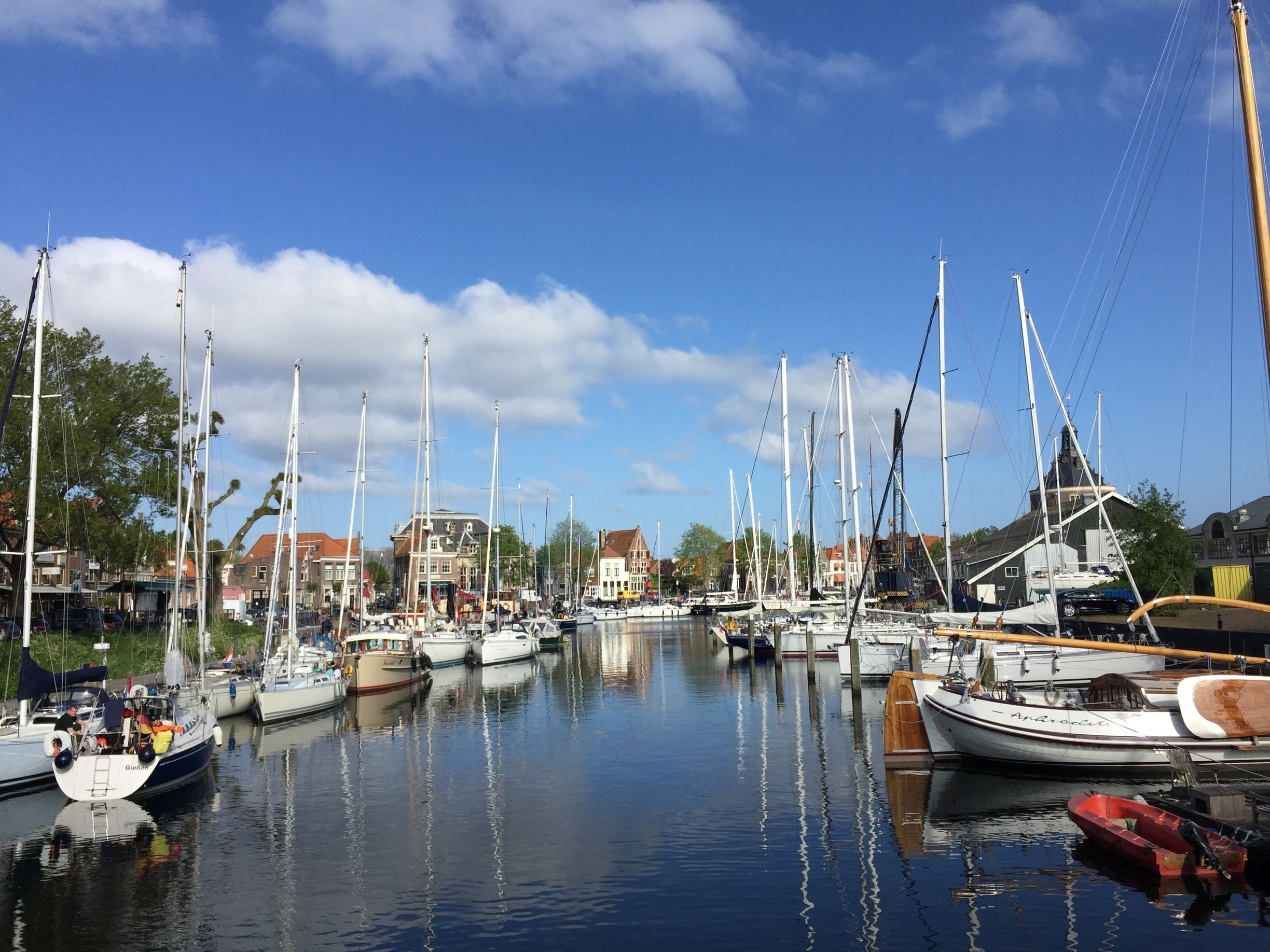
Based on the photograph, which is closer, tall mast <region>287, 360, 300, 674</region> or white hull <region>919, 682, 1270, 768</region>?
white hull <region>919, 682, 1270, 768</region>

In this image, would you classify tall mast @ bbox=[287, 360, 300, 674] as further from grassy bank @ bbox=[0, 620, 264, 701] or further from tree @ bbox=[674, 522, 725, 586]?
tree @ bbox=[674, 522, 725, 586]

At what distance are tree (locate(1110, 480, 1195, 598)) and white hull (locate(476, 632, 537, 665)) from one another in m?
38.8

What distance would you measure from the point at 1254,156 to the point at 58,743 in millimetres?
30735

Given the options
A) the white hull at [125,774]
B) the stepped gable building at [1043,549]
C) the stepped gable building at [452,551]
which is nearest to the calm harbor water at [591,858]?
Answer: the white hull at [125,774]

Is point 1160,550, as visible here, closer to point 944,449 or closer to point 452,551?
point 944,449

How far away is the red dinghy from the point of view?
17.5 meters

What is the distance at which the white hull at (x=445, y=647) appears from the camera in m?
60.8

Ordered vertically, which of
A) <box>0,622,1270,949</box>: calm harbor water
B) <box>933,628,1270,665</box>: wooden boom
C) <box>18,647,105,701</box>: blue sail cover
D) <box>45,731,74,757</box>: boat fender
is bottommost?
<box>0,622,1270,949</box>: calm harbor water

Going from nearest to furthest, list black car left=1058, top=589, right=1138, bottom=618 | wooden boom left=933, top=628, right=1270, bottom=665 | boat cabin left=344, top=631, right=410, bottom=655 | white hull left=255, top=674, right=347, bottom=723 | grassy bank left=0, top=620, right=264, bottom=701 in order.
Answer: wooden boom left=933, top=628, right=1270, bottom=665 < grassy bank left=0, top=620, right=264, bottom=701 < white hull left=255, top=674, right=347, bottom=723 < boat cabin left=344, top=631, right=410, bottom=655 < black car left=1058, top=589, right=1138, bottom=618

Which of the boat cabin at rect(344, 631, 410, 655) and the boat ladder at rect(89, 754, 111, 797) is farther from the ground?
the boat cabin at rect(344, 631, 410, 655)

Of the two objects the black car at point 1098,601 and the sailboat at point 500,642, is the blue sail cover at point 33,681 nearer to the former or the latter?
the sailboat at point 500,642

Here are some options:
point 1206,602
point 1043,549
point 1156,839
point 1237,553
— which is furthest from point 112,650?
point 1237,553

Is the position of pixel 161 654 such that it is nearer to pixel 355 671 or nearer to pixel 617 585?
pixel 355 671

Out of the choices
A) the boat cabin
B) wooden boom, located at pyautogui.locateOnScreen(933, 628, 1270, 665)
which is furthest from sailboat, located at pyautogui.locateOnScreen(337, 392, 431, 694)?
wooden boom, located at pyautogui.locateOnScreen(933, 628, 1270, 665)
